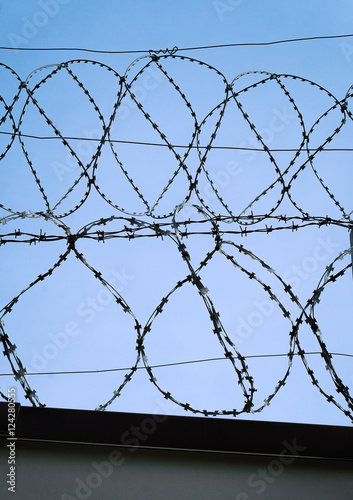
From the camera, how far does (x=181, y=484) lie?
408 cm

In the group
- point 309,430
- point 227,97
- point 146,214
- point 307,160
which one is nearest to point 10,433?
point 309,430

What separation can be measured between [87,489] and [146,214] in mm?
2482

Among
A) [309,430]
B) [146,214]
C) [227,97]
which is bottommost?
[309,430]

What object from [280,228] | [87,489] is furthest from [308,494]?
[280,228]

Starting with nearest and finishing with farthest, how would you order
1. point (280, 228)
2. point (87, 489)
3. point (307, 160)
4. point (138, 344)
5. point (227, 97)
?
point (87, 489) → point (138, 344) → point (280, 228) → point (307, 160) → point (227, 97)

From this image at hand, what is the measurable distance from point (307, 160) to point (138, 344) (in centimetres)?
211

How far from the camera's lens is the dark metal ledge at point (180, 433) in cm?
410

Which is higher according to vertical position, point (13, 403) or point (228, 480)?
point (13, 403)

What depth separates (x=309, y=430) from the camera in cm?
421

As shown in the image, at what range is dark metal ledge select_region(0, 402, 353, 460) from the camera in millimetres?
4098

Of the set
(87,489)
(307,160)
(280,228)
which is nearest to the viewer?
(87,489)

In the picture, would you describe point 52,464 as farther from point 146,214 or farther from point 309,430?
point 146,214

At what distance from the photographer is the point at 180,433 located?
416cm

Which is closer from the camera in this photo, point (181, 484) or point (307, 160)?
point (181, 484)
